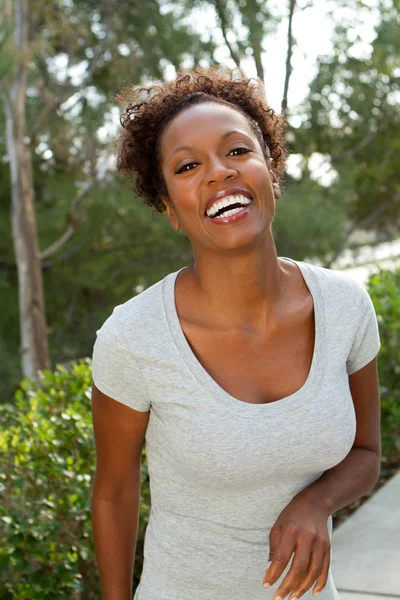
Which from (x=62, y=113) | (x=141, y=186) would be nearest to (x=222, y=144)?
(x=141, y=186)

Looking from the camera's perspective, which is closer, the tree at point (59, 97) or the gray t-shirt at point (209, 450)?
the gray t-shirt at point (209, 450)

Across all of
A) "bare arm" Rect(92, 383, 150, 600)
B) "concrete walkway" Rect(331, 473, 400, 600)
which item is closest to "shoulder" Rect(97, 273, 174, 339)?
"bare arm" Rect(92, 383, 150, 600)

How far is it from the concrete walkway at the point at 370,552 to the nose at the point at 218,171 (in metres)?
1.96

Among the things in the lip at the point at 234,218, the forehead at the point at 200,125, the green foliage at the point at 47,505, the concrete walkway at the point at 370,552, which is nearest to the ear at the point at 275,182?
the forehead at the point at 200,125

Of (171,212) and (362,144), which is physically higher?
(171,212)

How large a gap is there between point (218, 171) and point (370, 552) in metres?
2.28

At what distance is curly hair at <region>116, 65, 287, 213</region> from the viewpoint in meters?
1.96

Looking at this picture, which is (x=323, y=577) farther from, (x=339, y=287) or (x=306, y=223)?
(x=306, y=223)

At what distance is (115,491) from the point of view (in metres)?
1.84

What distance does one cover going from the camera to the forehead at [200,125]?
71.9 inches

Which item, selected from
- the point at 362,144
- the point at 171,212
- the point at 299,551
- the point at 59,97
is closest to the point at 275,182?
the point at 171,212

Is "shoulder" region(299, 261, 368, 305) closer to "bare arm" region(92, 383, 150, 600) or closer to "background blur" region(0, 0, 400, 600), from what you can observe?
"bare arm" region(92, 383, 150, 600)

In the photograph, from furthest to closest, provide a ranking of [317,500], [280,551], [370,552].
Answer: [370,552] → [317,500] → [280,551]

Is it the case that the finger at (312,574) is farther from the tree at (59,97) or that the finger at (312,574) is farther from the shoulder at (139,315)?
the tree at (59,97)
